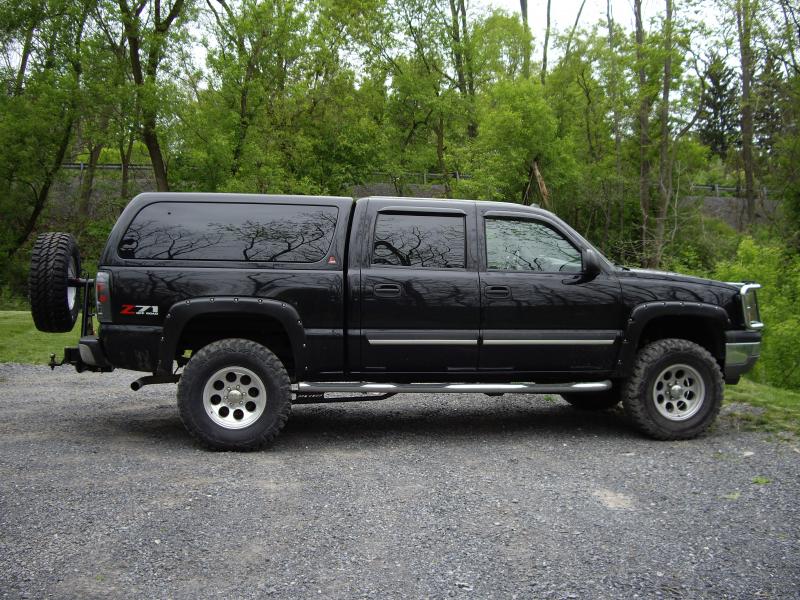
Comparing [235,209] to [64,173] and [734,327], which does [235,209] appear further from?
[64,173]

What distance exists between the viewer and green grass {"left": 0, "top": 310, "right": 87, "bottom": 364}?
434 inches

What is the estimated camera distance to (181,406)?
5.75m

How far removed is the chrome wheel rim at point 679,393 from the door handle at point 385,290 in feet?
7.89

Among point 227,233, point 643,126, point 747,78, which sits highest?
point 747,78

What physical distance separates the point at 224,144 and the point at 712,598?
75.4 feet

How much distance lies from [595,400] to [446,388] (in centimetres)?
233

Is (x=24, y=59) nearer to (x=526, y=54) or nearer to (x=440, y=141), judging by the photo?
(x=440, y=141)

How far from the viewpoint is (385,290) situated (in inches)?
235

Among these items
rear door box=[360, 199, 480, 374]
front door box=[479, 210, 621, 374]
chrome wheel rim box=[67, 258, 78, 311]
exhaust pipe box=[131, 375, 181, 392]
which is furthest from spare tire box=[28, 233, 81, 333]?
front door box=[479, 210, 621, 374]

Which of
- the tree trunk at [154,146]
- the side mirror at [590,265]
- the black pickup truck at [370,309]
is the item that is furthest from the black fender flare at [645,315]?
the tree trunk at [154,146]

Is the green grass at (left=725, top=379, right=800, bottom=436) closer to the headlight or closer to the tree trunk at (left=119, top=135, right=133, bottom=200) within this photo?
the headlight

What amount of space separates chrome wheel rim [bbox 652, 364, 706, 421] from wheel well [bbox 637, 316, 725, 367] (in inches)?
13.8

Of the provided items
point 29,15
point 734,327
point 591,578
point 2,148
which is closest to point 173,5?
point 29,15

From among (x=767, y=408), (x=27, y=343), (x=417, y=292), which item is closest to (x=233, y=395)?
(x=417, y=292)
